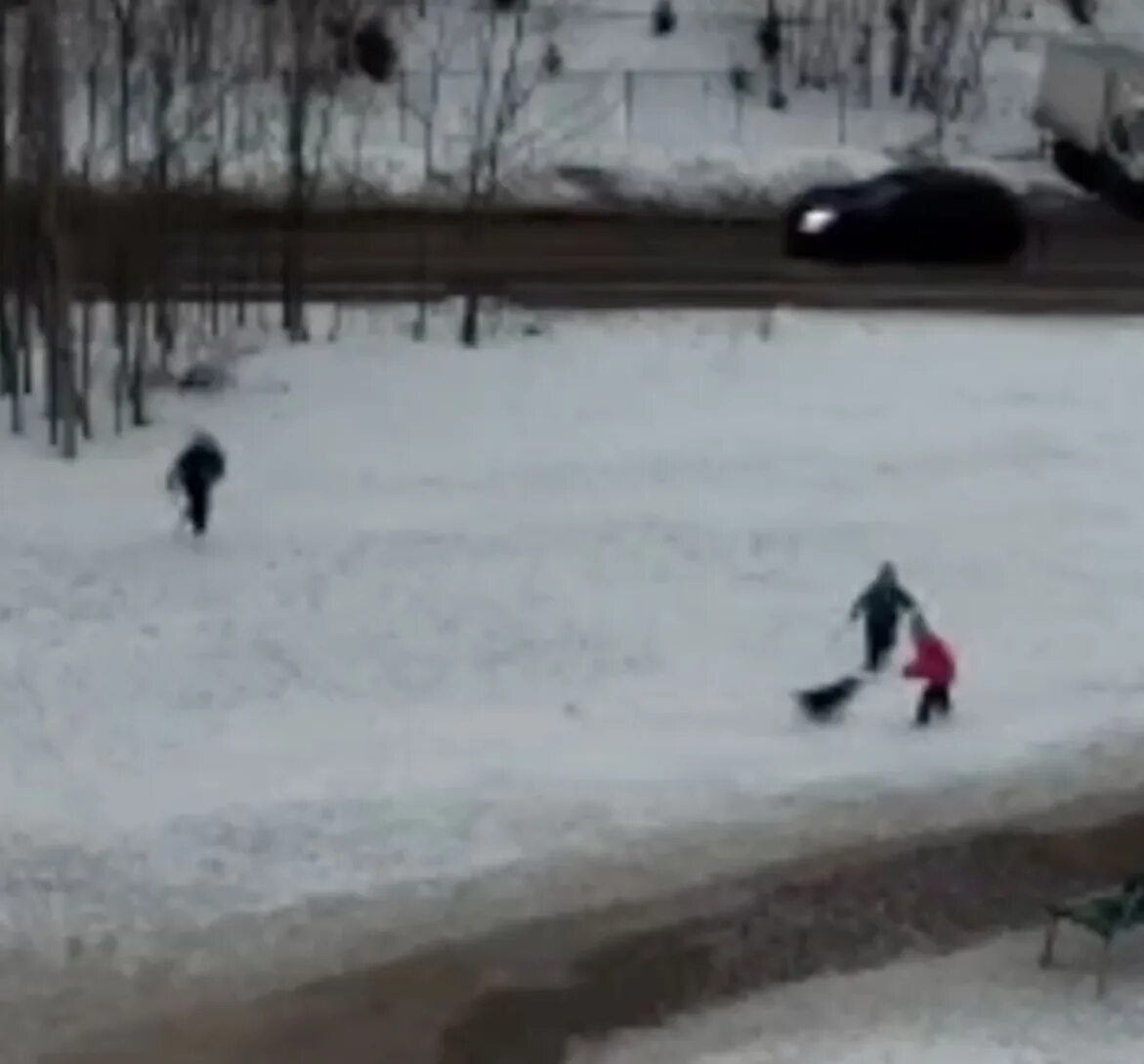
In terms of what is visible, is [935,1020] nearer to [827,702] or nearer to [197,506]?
[827,702]

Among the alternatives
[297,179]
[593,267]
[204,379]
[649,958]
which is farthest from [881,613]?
[593,267]

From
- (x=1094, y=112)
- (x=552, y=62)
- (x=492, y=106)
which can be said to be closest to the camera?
(x=1094, y=112)

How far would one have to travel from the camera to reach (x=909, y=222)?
102 ft

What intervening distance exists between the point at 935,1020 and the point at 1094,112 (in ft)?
71.3

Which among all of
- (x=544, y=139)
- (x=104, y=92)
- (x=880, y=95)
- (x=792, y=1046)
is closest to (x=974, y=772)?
(x=792, y=1046)

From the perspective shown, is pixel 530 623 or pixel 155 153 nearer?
pixel 530 623

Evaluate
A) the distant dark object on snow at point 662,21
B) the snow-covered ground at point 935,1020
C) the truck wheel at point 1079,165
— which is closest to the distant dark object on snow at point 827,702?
the snow-covered ground at point 935,1020

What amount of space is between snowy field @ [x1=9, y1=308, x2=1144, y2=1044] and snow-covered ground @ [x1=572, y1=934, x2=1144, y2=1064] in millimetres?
1553

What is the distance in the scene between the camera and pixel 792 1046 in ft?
49.7

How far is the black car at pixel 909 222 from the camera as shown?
30.8 metres

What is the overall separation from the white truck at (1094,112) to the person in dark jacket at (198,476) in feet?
54.4

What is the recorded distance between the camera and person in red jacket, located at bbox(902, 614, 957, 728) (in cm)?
1902

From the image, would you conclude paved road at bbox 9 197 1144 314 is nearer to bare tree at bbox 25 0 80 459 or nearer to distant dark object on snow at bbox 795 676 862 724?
bare tree at bbox 25 0 80 459

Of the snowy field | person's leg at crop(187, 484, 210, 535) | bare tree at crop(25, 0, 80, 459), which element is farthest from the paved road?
person's leg at crop(187, 484, 210, 535)
